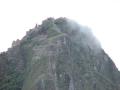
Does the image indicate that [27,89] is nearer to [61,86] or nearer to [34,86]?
[34,86]

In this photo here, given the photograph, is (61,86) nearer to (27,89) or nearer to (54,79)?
(54,79)

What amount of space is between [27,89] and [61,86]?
19020 millimetres

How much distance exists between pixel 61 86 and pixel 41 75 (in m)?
12.7

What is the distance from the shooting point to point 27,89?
200 meters

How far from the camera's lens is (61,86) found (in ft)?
651

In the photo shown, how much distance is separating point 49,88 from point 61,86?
7143 mm

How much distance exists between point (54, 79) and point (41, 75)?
7647 mm

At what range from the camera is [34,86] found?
645ft

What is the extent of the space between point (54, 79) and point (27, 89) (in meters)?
16.1

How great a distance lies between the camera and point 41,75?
199750 millimetres

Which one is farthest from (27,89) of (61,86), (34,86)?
(61,86)

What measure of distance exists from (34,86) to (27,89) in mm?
5549

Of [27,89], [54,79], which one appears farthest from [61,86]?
[27,89]

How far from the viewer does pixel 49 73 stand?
655 ft
